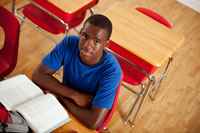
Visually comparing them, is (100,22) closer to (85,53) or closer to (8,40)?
(85,53)

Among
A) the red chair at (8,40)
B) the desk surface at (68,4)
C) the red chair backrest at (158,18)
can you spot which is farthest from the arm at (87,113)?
the red chair backrest at (158,18)

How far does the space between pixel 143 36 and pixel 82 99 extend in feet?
3.18

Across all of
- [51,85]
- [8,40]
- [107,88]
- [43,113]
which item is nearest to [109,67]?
[107,88]

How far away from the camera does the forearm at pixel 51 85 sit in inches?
82.4

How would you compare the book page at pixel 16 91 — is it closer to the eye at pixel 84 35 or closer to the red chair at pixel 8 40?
the eye at pixel 84 35

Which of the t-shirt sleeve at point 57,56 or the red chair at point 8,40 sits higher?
the t-shirt sleeve at point 57,56

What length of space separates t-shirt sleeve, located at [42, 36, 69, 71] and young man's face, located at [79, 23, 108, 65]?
6.5 inches

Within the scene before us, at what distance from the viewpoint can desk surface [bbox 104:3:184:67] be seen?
272 centimetres

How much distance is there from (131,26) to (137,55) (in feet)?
1.10

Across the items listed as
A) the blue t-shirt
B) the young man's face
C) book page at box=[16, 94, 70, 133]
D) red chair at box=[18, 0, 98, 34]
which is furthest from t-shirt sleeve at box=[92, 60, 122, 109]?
red chair at box=[18, 0, 98, 34]

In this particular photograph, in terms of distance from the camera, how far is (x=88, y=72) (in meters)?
2.14

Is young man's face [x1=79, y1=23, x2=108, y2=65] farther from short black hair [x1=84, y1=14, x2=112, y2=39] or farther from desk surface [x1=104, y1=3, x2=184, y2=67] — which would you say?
desk surface [x1=104, y1=3, x2=184, y2=67]

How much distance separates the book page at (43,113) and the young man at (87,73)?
168 mm

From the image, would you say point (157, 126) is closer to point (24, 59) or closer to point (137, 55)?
point (137, 55)
